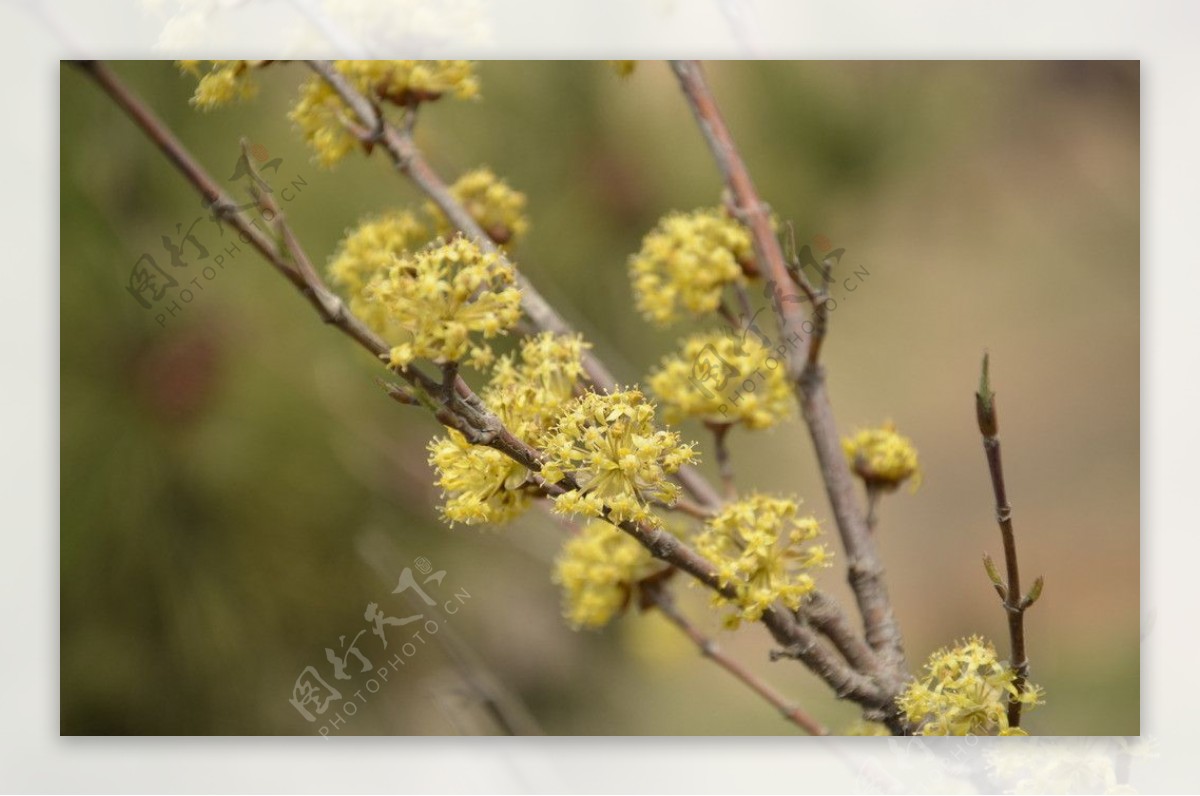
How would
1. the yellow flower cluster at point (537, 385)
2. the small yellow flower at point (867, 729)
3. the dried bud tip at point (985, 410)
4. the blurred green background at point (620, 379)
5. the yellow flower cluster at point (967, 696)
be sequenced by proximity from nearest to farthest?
the dried bud tip at point (985, 410) < the yellow flower cluster at point (537, 385) < the yellow flower cluster at point (967, 696) < the small yellow flower at point (867, 729) < the blurred green background at point (620, 379)

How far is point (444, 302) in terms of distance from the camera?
3.23 feet

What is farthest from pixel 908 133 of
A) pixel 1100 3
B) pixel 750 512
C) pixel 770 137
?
pixel 750 512

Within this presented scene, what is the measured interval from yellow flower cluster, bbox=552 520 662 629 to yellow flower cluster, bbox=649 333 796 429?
0.16m

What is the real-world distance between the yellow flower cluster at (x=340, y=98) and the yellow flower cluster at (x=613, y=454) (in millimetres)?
473

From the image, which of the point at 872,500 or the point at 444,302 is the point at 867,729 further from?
the point at 444,302

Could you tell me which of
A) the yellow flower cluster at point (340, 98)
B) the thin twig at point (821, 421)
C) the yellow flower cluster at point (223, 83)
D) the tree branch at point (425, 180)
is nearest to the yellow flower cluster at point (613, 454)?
the tree branch at point (425, 180)

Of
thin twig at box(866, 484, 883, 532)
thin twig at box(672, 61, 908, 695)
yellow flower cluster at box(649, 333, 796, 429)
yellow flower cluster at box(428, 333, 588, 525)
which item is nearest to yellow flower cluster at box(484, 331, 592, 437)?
yellow flower cluster at box(428, 333, 588, 525)

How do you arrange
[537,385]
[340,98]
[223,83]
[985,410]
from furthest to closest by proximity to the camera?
[223,83]
[340,98]
[537,385]
[985,410]

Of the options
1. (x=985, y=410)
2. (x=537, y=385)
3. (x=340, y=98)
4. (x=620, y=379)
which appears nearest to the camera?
(x=985, y=410)

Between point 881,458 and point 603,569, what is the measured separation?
355 millimetres

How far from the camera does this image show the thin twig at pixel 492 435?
96 cm

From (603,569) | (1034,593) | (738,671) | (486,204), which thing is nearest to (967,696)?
(1034,593)

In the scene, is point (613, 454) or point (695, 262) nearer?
point (613, 454)

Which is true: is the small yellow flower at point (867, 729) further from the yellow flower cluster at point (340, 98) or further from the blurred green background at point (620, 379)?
the yellow flower cluster at point (340, 98)
